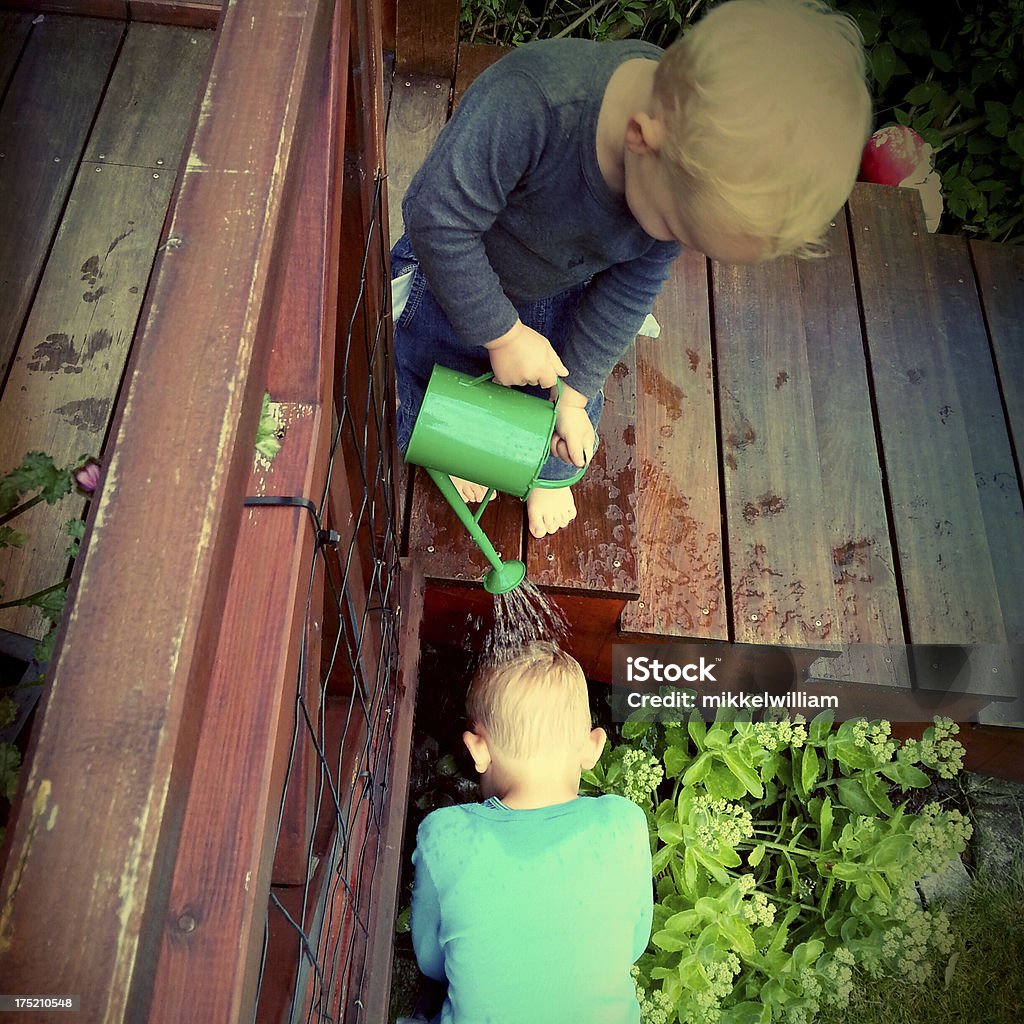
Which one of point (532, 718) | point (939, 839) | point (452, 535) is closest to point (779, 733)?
point (939, 839)

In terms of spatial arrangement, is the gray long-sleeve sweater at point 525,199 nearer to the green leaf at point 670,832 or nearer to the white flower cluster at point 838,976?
the green leaf at point 670,832

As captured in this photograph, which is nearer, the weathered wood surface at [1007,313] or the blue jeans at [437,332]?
the blue jeans at [437,332]

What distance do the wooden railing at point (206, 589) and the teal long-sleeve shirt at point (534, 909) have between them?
52 centimetres

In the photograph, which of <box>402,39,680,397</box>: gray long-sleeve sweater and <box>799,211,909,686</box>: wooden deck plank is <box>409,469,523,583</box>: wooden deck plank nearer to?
<box>402,39,680,397</box>: gray long-sleeve sweater

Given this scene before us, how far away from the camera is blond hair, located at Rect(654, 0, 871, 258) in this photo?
91cm

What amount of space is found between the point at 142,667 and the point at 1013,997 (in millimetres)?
2351

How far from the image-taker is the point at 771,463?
6.63 ft

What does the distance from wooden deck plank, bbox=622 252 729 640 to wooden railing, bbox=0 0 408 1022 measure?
1.04 meters

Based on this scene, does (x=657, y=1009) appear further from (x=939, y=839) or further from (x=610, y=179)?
(x=610, y=179)

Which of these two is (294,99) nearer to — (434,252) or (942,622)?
(434,252)

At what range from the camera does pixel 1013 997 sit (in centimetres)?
201

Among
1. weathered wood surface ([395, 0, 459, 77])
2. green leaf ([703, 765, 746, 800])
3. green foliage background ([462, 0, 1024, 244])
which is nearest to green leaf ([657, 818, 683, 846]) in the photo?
green leaf ([703, 765, 746, 800])

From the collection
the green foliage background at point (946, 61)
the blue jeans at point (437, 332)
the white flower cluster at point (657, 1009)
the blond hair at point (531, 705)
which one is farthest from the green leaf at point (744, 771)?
the green foliage background at point (946, 61)

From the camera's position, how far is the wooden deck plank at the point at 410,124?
2154 millimetres
